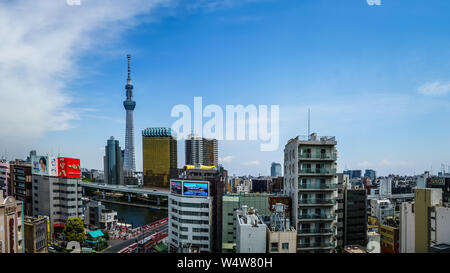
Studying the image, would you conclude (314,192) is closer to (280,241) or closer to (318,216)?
(318,216)

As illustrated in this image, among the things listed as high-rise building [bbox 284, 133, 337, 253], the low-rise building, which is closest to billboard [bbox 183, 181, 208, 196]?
high-rise building [bbox 284, 133, 337, 253]

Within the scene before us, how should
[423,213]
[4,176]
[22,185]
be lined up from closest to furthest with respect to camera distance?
[423,213]
[22,185]
[4,176]

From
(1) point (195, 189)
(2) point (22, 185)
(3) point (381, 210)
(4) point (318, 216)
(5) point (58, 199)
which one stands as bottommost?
(3) point (381, 210)

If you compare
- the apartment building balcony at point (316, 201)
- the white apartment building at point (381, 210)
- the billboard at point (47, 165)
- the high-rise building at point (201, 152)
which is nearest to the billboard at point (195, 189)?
the apartment building balcony at point (316, 201)

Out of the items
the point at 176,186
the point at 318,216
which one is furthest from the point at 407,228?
the point at 176,186

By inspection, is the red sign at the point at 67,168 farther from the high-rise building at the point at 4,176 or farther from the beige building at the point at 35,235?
the high-rise building at the point at 4,176
